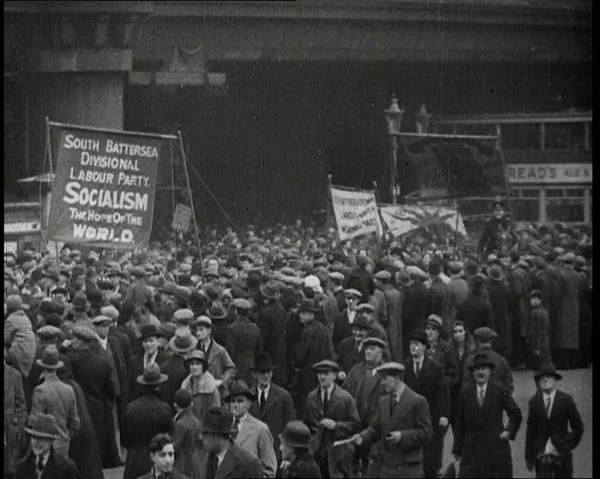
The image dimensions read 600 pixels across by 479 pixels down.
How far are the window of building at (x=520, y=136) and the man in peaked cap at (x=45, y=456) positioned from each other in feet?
85.7

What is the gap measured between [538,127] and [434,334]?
22.3m

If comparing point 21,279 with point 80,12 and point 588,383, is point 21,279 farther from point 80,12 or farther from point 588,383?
point 80,12

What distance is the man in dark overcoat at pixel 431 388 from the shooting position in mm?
12320

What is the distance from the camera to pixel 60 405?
11.4 metres

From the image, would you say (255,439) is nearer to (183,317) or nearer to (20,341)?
(183,317)

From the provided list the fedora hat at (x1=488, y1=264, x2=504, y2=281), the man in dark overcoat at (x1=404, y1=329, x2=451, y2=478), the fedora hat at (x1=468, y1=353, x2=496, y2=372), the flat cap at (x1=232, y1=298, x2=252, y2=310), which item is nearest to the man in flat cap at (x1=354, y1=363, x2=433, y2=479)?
the fedora hat at (x1=468, y1=353, x2=496, y2=372)

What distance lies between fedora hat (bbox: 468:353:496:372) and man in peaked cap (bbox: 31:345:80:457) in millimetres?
3433

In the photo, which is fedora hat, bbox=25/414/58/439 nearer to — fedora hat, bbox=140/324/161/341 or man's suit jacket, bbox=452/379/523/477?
fedora hat, bbox=140/324/161/341

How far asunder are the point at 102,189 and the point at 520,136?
22585mm

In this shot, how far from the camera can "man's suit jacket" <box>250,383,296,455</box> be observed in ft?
38.7

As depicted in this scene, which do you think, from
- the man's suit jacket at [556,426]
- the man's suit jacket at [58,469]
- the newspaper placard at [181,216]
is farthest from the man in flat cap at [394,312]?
the man's suit jacket at [58,469]

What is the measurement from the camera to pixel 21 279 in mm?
17172

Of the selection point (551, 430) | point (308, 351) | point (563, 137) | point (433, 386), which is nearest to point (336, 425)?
point (433, 386)

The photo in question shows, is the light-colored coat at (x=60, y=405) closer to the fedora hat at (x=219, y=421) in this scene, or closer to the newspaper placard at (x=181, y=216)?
the fedora hat at (x=219, y=421)
